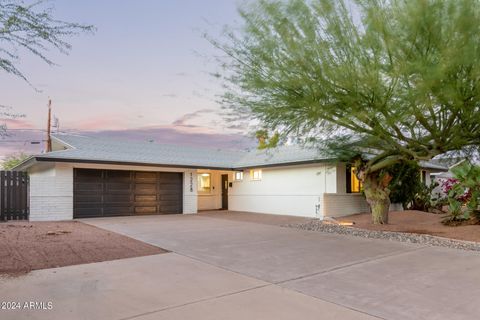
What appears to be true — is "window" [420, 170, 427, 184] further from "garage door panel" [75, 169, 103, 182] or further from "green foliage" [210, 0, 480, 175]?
"garage door panel" [75, 169, 103, 182]

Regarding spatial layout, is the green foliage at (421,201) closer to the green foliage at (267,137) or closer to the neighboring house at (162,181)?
the neighboring house at (162,181)

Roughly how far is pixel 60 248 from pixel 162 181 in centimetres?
1026

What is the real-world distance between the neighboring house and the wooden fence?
0.41 meters

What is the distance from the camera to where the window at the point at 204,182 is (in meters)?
22.0

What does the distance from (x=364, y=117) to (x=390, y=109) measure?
0.59m

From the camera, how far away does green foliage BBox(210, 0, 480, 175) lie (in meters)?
7.48

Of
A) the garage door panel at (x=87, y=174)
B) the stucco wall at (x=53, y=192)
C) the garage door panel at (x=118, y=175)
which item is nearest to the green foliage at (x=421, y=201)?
the garage door panel at (x=118, y=175)

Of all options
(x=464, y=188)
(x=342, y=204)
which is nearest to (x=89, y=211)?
(x=342, y=204)

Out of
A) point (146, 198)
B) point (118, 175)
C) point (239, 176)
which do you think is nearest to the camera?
point (118, 175)

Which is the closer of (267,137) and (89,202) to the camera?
(267,137)

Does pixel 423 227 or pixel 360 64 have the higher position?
pixel 360 64

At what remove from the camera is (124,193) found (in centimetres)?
1730

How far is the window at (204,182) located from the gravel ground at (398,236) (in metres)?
9.78

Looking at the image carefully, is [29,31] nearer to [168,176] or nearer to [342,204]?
[168,176]
